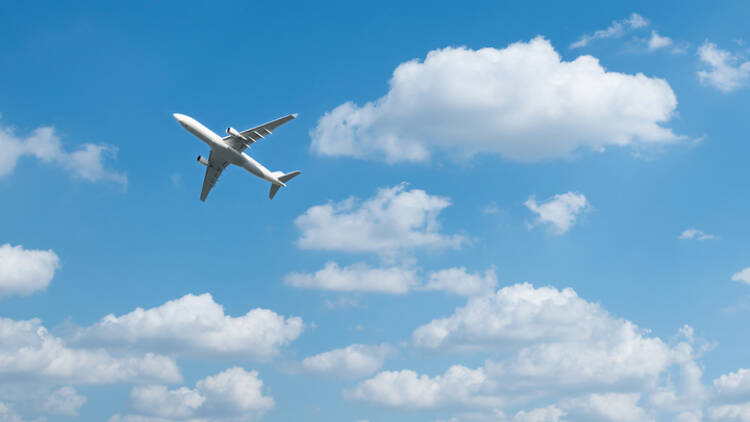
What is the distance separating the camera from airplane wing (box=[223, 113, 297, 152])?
161m

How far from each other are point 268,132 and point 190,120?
17.0 m

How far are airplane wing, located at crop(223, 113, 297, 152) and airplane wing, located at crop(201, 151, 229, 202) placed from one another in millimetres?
5242

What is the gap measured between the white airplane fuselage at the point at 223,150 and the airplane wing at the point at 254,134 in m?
1.45

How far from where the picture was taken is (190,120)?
157m

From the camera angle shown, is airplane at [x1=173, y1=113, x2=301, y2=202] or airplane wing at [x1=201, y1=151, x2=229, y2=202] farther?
airplane wing at [x1=201, y1=151, x2=229, y2=202]

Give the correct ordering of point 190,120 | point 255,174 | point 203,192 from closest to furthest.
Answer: point 190,120, point 255,174, point 203,192

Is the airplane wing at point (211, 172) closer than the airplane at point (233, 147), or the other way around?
the airplane at point (233, 147)

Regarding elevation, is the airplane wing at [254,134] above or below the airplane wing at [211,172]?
above

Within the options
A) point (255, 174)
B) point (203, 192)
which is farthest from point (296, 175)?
point (203, 192)

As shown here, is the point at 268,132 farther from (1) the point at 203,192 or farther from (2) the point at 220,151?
(1) the point at 203,192

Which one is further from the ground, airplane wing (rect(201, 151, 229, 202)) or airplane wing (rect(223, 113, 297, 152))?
airplane wing (rect(223, 113, 297, 152))

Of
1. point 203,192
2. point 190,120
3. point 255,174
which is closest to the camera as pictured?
point 190,120

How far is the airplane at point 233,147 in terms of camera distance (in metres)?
158

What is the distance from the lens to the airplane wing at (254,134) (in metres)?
161
